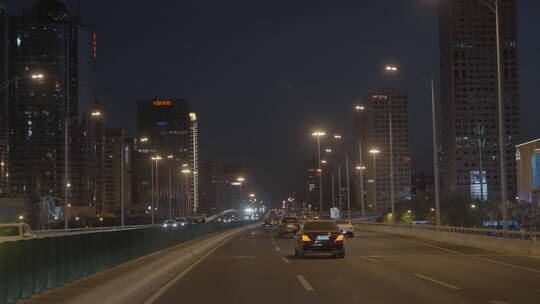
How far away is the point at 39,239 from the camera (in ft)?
44.4

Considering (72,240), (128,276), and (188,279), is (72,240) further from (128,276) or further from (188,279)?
(188,279)

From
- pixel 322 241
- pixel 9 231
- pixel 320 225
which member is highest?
pixel 9 231

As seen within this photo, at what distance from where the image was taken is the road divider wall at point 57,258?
11.6 meters

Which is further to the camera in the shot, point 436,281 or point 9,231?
point 9,231

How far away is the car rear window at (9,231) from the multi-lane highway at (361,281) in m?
7.01

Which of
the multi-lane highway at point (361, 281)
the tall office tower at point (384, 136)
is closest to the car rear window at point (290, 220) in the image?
the multi-lane highway at point (361, 281)

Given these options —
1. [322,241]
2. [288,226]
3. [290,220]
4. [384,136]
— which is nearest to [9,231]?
[322,241]

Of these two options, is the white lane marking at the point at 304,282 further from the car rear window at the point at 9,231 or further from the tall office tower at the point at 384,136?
the tall office tower at the point at 384,136

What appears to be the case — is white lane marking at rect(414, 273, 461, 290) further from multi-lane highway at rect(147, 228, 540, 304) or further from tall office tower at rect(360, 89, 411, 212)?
tall office tower at rect(360, 89, 411, 212)

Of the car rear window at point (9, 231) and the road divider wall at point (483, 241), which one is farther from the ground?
the car rear window at point (9, 231)

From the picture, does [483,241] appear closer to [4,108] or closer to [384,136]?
[384,136]

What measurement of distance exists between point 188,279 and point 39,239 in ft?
21.3

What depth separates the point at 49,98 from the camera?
16625 cm

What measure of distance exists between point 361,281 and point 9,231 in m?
14.6
